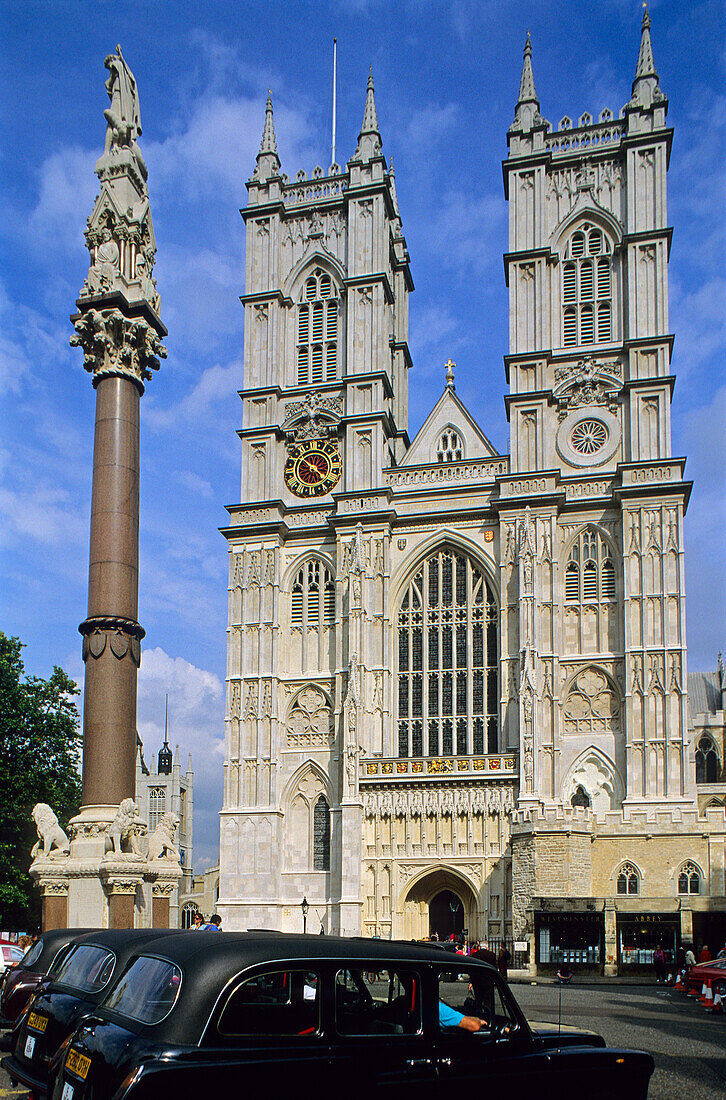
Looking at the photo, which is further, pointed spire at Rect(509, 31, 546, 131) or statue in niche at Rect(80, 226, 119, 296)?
pointed spire at Rect(509, 31, 546, 131)

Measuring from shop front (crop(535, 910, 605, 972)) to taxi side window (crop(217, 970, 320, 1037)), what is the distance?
25287mm

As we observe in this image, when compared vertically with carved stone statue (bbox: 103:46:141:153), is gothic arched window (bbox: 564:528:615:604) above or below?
below

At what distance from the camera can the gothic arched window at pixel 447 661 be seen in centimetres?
4269

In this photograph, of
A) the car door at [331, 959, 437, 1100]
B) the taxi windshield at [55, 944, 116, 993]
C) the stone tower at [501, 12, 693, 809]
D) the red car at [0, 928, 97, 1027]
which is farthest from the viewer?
the stone tower at [501, 12, 693, 809]

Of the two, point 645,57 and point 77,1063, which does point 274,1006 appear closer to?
point 77,1063

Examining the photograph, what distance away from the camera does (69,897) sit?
19.7 metres

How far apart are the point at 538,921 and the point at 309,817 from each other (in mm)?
14117

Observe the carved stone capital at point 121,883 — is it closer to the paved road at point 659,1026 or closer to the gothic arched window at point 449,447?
the paved road at point 659,1026

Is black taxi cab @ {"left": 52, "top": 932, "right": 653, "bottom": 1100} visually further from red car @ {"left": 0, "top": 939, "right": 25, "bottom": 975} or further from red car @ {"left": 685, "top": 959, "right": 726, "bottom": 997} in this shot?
red car @ {"left": 685, "top": 959, "right": 726, "bottom": 997}

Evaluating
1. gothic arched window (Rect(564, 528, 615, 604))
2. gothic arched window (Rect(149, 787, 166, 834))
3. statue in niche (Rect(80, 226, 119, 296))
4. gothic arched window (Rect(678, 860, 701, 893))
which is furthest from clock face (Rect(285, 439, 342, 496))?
gothic arched window (Rect(149, 787, 166, 834))

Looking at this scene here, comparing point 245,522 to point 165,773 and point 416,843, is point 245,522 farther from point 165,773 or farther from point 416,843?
point 165,773

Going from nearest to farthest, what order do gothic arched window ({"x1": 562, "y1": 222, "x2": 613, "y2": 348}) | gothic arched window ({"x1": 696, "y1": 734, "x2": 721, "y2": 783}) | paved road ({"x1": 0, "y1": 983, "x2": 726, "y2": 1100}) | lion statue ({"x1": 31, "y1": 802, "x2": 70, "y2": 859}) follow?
paved road ({"x1": 0, "y1": 983, "x2": 726, "y2": 1100}), lion statue ({"x1": 31, "y1": 802, "x2": 70, "y2": 859}), gothic arched window ({"x1": 562, "y1": 222, "x2": 613, "y2": 348}), gothic arched window ({"x1": 696, "y1": 734, "x2": 721, "y2": 783})

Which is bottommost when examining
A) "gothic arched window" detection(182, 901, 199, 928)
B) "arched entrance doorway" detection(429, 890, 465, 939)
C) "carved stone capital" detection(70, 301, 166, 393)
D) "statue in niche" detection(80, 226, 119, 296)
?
"gothic arched window" detection(182, 901, 199, 928)

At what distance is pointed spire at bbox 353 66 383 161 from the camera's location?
49.2m
